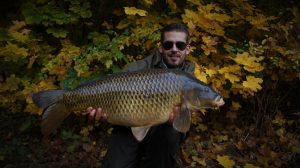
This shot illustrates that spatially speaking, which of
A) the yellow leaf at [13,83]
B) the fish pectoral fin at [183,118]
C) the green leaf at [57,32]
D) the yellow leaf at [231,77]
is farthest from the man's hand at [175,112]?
the yellow leaf at [13,83]

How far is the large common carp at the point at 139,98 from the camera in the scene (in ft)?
7.75

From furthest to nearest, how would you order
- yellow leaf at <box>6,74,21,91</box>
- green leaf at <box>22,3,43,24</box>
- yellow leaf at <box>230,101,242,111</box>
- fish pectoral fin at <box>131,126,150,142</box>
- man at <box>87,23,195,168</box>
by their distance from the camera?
yellow leaf at <box>230,101,242,111</box> < yellow leaf at <box>6,74,21,91</box> < green leaf at <box>22,3,43,24</box> < man at <box>87,23,195,168</box> < fish pectoral fin at <box>131,126,150,142</box>

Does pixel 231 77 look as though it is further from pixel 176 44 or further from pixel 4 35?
pixel 4 35

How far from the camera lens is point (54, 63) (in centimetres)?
369

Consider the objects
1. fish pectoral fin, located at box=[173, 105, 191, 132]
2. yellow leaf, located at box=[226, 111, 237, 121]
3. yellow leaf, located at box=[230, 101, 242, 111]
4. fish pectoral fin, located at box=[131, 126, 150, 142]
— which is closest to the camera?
fish pectoral fin, located at box=[173, 105, 191, 132]

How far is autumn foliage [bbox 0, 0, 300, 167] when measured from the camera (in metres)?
3.65

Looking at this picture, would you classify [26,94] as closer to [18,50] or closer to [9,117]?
[18,50]

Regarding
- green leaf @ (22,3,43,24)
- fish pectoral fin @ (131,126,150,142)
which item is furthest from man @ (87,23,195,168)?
green leaf @ (22,3,43,24)

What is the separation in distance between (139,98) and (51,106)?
0.55 meters

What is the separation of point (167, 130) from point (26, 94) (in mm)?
1614

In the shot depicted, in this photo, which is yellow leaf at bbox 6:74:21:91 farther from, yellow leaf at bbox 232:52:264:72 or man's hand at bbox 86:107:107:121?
yellow leaf at bbox 232:52:264:72

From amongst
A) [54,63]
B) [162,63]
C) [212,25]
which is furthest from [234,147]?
[54,63]

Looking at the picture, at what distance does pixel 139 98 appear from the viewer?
93.6 inches

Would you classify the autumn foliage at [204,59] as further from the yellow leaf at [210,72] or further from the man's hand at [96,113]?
the man's hand at [96,113]
